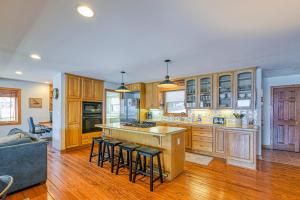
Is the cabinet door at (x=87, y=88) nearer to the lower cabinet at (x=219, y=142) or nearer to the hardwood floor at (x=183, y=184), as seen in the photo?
the hardwood floor at (x=183, y=184)

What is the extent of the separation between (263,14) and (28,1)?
2584 millimetres

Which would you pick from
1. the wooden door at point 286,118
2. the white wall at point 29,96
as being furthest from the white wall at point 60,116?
the wooden door at point 286,118

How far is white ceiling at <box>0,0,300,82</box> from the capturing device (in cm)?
167

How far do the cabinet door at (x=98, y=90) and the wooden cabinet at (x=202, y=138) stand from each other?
11.9 ft

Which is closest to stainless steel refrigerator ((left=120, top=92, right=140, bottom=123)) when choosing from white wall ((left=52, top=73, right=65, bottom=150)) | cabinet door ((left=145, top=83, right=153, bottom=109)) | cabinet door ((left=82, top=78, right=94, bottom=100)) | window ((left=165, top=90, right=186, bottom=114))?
cabinet door ((left=145, top=83, right=153, bottom=109))

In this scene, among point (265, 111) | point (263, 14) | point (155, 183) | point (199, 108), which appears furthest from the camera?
point (265, 111)

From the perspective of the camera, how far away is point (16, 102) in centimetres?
608

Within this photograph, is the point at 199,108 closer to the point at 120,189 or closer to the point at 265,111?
the point at 265,111

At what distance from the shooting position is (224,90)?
4.61 meters

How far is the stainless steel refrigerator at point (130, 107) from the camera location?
648 cm

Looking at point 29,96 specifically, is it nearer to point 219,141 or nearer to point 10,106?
point 10,106

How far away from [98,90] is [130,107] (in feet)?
4.88

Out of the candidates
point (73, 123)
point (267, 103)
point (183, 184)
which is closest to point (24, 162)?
point (73, 123)

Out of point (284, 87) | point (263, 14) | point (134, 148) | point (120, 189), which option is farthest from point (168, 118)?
point (263, 14)
